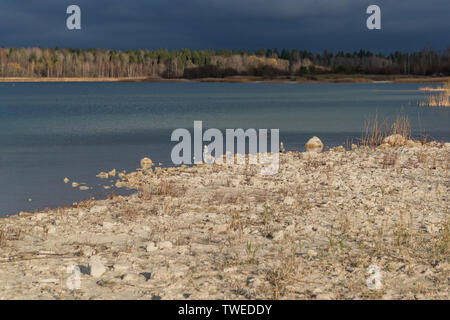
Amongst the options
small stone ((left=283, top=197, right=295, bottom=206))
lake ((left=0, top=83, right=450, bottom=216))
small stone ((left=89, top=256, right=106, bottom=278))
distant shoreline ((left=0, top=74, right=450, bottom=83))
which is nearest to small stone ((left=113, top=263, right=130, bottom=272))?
small stone ((left=89, top=256, right=106, bottom=278))

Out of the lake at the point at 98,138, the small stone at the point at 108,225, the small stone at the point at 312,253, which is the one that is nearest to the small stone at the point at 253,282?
the small stone at the point at 312,253

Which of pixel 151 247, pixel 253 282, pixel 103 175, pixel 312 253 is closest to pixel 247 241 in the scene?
pixel 312 253

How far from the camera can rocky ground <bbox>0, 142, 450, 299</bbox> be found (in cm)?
611

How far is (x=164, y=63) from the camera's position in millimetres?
189000

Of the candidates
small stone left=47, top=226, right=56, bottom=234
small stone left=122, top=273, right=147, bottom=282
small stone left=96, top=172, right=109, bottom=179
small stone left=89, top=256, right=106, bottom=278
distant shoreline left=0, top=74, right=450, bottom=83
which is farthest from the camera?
distant shoreline left=0, top=74, right=450, bottom=83

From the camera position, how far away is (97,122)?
3791 cm

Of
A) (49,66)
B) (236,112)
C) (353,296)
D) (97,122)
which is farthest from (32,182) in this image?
(49,66)

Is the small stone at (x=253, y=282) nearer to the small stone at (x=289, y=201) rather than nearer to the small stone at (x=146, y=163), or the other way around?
the small stone at (x=289, y=201)

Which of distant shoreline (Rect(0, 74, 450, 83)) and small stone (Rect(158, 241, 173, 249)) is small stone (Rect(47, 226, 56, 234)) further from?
distant shoreline (Rect(0, 74, 450, 83))

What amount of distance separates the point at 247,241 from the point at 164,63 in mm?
186087

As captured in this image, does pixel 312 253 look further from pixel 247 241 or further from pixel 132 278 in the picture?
pixel 132 278

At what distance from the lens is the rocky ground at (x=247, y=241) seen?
20.0 ft

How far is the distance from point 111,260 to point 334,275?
2.98m

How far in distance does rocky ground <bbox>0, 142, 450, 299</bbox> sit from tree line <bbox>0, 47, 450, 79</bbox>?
150 metres
